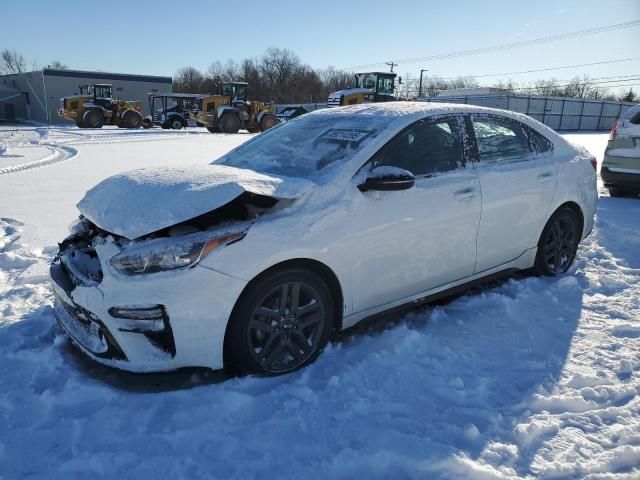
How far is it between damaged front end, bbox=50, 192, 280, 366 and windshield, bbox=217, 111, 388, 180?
21.1 inches

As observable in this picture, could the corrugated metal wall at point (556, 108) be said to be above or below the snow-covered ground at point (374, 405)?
above

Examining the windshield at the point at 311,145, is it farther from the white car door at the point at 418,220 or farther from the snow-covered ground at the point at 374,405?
the snow-covered ground at the point at 374,405

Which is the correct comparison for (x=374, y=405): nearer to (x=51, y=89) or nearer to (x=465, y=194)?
(x=465, y=194)

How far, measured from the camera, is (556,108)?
38906mm

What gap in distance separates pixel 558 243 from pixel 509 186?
1002mm

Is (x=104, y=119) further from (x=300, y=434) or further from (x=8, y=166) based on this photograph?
(x=300, y=434)

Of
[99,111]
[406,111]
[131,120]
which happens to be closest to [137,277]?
[406,111]

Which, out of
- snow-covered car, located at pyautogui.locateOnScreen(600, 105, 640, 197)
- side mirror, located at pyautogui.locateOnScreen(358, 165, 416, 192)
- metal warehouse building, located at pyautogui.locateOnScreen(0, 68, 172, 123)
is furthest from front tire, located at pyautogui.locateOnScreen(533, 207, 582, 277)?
metal warehouse building, located at pyautogui.locateOnScreen(0, 68, 172, 123)

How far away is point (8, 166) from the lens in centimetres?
1009

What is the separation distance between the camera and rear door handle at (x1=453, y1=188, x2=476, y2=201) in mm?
3307

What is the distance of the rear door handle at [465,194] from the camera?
331 cm

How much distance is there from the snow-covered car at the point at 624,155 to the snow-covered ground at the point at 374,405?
4.96 m

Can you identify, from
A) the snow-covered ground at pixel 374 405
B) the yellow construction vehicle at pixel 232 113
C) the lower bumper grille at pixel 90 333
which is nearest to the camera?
the snow-covered ground at pixel 374 405

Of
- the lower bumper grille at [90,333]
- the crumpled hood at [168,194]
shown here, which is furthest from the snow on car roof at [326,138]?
the lower bumper grille at [90,333]
